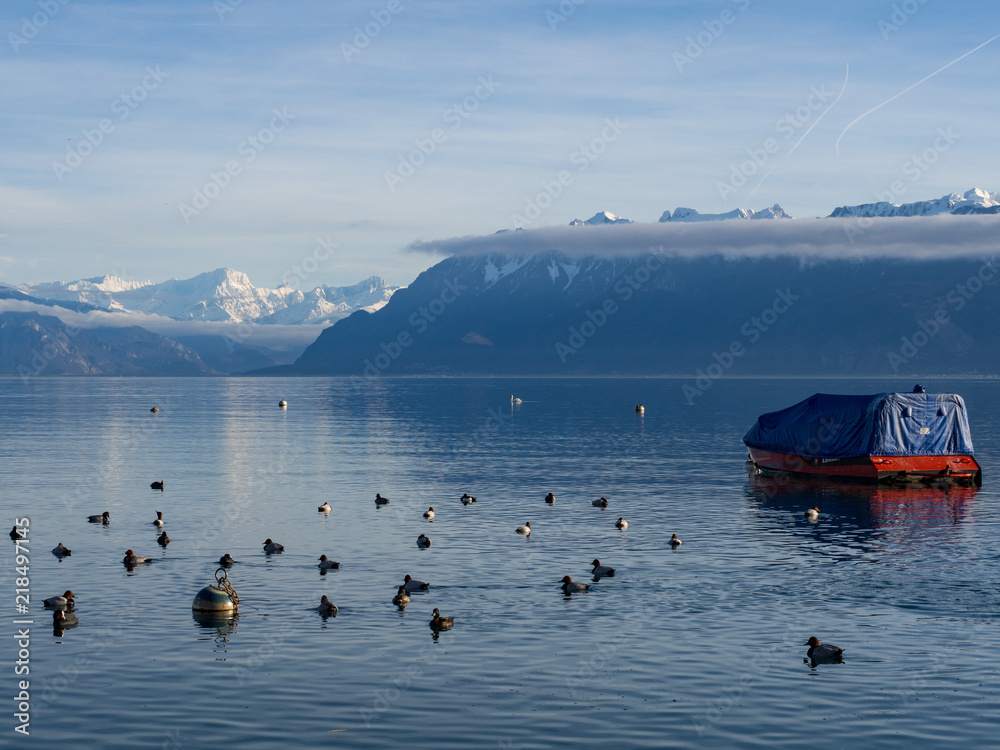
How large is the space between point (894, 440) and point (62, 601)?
7423cm

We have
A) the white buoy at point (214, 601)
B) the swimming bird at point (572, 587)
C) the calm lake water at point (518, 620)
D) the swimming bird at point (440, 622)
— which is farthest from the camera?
the swimming bird at point (572, 587)

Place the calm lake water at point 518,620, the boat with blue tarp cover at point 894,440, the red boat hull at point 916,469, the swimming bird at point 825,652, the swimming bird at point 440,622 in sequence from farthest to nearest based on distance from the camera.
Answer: the boat with blue tarp cover at point 894,440 < the red boat hull at point 916,469 < the swimming bird at point 440,622 < the swimming bird at point 825,652 < the calm lake water at point 518,620

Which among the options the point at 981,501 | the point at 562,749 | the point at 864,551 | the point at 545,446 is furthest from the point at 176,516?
the point at 545,446

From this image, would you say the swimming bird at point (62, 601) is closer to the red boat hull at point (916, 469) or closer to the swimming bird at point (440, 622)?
the swimming bird at point (440, 622)

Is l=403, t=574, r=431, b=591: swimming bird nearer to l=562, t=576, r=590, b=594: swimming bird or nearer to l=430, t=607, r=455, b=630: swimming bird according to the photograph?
l=430, t=607, r=455, b=630: swimming bird

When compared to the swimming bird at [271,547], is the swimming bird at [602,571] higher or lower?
lower

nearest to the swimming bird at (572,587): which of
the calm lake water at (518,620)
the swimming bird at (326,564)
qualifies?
the calm lake water at (518,620)

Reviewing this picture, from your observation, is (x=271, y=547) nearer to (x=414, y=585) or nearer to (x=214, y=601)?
(x=414, y=585)

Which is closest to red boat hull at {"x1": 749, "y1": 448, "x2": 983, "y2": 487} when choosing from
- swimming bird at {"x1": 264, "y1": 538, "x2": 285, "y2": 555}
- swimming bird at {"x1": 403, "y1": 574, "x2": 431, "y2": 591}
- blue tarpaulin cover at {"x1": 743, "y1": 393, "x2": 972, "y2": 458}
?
blue tarpaulin cover at {"x1": 743, "y1": 393, "x2": 972, "y2": 458}

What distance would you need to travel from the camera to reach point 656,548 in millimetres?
60719

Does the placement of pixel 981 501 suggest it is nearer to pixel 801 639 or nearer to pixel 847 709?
pixel 801 639

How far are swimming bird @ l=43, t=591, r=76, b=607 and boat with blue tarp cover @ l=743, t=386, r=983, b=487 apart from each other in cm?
7078

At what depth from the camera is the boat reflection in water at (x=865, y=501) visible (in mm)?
72938

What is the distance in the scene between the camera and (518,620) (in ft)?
143
